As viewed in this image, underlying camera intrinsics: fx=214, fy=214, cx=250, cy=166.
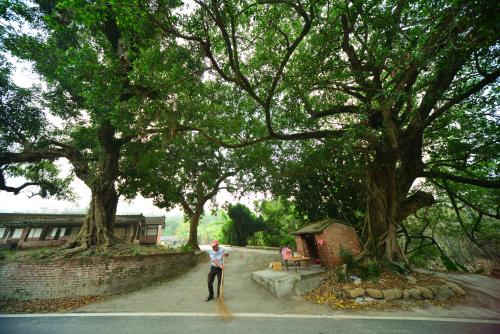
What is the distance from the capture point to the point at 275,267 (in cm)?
1063

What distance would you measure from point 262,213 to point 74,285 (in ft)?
72.0

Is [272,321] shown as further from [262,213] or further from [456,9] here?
[262,213]

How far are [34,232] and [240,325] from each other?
30.8 m

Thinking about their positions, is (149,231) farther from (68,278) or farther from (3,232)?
(68,278)

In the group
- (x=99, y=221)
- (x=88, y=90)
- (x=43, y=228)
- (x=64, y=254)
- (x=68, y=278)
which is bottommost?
(x=68, y=278)

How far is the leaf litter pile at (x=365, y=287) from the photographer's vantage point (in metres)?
6.26

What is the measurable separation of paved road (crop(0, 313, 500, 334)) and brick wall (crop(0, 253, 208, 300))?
1895 mm

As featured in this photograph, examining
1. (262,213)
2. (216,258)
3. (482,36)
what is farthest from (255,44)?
(262,213)

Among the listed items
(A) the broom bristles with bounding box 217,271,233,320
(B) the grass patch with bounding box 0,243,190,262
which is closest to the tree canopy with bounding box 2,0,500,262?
(B) the grass patch with bounding box 0,243,190,262

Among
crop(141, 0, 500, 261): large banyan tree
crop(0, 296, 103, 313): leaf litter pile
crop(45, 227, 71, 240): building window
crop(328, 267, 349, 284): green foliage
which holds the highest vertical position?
crop(141, 0, 500, 261): large banyan tree

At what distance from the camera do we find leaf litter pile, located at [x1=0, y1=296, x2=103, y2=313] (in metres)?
7.23

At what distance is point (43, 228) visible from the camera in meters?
24.2

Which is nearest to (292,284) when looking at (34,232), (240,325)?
(240,325)

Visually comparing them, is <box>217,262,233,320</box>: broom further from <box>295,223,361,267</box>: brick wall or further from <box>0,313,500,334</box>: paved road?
<box>295,223,361,267</box>: brick wall
